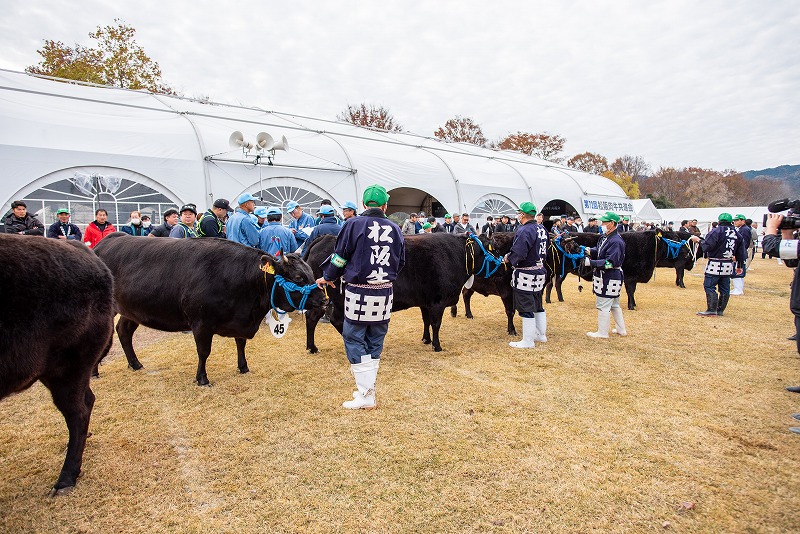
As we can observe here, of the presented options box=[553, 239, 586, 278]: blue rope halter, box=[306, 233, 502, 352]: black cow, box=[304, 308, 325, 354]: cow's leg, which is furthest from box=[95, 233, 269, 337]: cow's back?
box=[553, 239, 586, 278]: blue rope halter

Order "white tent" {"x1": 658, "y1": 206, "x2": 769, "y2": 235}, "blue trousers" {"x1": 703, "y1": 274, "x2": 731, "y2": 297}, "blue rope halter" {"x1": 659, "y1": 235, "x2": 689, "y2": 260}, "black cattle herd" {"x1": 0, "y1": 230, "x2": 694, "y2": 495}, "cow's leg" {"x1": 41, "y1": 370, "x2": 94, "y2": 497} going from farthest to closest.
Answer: "white tent" {"x1": 658, "y1": 206, "x2": 769, "y2": 235} → "blue rope halter" {"x1": 659, "y1": 235, "x2": 689, "y2": 260} → "blue trousers" {"x1": 703, "y1": 274, "x2": 731, "y2": 297} → "cow's leg" {"x1": 41, "y1": 370, "x2": 94, "y2": 497} → "black cattle herd" {"x1": 0, "y1": 230, "x2": 694, "y2": 495}

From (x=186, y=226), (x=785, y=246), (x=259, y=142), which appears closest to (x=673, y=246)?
(x=785, y=246)

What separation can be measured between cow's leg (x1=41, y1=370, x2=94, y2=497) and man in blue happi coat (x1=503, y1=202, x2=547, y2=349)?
5.42 m

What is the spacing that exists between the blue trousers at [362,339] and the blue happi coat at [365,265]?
0.09 meters

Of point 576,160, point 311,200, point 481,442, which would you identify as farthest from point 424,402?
point 576,160

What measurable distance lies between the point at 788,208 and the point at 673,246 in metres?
7.96

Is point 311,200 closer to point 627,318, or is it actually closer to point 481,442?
point 627,318

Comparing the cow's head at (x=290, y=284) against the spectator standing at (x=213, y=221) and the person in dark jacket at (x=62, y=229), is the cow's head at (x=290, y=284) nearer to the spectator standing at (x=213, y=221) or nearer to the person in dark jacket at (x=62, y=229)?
the spectator standing at (x=213, y=221)

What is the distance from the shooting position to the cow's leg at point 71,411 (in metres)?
2.99

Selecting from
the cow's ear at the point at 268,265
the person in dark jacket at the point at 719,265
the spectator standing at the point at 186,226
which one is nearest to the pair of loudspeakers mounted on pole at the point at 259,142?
the spectator standing at the point at 186,226

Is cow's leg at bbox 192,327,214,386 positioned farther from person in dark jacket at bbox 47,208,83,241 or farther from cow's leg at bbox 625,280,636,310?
cow's leg at bbox 625,280,636,310

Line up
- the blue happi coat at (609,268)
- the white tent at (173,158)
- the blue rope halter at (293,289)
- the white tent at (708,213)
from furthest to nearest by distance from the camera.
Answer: the white tent at (708,213) → the white tent at (173,158) → the blue happi coat at (609,268) → the blue rope halter at (293,289)

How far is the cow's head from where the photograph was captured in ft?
15.6

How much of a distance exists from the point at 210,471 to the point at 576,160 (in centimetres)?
5989
